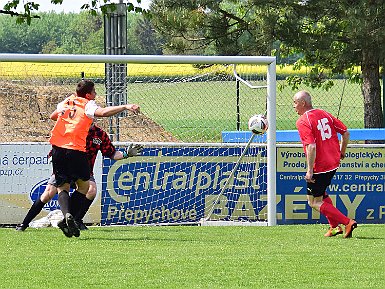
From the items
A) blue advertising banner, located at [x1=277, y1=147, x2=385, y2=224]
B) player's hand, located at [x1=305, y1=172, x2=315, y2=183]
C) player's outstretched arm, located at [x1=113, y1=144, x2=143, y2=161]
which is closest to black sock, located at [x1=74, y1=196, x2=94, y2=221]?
player's outstretched arm, located at [x1=113, y1=144, x2=143, y2=161]

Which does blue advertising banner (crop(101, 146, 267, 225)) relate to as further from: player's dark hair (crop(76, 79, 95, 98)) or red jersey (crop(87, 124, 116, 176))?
player's dark hair (crop(76, 79, 95, 98))

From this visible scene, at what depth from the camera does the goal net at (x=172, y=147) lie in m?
15.5

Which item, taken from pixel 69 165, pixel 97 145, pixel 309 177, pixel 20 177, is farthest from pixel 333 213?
pixel 20 177

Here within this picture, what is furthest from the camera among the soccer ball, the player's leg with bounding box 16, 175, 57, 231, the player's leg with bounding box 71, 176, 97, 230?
the soccer ball

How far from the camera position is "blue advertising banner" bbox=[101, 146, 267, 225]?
15727 millimetres

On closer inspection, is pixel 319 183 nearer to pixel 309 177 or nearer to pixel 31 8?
pixel 309 177

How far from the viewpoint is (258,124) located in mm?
14812

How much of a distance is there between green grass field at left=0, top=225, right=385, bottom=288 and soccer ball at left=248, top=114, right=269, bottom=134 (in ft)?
4.86

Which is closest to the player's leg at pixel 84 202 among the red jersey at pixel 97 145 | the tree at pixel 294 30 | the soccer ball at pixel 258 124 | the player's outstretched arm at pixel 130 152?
the red jersey at pixel 97 145

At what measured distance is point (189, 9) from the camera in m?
25.7

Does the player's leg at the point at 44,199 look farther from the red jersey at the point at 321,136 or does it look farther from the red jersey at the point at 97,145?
the red jersey at the point at 321,136

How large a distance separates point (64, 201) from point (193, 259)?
2.72 m

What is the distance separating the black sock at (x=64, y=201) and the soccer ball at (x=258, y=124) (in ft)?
10.4

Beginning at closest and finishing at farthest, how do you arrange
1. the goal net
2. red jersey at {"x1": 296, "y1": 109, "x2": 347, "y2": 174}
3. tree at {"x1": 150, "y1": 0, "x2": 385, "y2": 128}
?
red jersey at {"x1": 296, "y1": 109, "x2": 347, "y2": 174}
the goal net
tree at {"x1": 150, "y1": 0, "x2": 385, "y2": 128}
